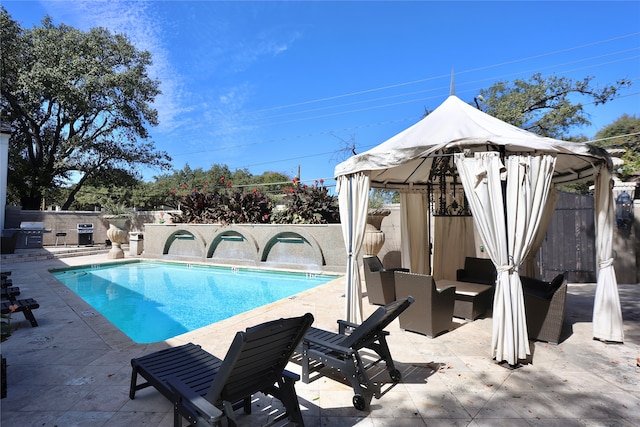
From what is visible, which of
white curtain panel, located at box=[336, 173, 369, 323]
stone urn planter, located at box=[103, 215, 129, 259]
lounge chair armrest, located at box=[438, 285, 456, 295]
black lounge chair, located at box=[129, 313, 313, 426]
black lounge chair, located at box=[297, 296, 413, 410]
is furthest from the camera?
stone urn planter, located at box=[103, 215, 129, 259]

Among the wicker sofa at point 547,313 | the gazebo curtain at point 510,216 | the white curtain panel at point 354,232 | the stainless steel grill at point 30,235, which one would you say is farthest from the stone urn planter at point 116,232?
the wicker sofa at point 547,313

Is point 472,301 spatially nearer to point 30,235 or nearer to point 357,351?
point 357,351

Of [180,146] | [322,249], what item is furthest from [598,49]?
[180,146]

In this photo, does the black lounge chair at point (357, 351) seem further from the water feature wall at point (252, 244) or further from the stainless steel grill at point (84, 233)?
the stainless steel grill at point (84, 233)

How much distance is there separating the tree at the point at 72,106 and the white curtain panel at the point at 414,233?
755 inches

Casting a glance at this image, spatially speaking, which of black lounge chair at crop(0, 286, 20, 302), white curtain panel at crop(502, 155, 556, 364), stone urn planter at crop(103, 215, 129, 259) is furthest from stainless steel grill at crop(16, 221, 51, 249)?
white curtain panel at crop(502, 155, 556, 364)

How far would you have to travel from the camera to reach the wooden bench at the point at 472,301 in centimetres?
526

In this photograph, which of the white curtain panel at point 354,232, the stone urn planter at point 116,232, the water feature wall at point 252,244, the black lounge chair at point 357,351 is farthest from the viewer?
the stone urn planter at point 116,232

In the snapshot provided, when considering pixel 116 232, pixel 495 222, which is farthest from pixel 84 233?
pixel 495 222

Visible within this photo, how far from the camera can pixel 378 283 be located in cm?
598

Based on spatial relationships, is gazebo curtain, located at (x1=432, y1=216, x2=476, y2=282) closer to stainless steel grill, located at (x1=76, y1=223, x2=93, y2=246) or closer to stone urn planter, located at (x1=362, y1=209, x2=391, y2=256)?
stone urn planter, located at (x1=362, y1=209, x2=391, y2=256)

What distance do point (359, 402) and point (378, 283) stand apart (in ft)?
10.8

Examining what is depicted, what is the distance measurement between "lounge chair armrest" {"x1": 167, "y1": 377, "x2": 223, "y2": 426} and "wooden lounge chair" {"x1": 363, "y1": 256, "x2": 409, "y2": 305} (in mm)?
4076

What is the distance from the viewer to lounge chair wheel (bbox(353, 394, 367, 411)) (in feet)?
9.13
